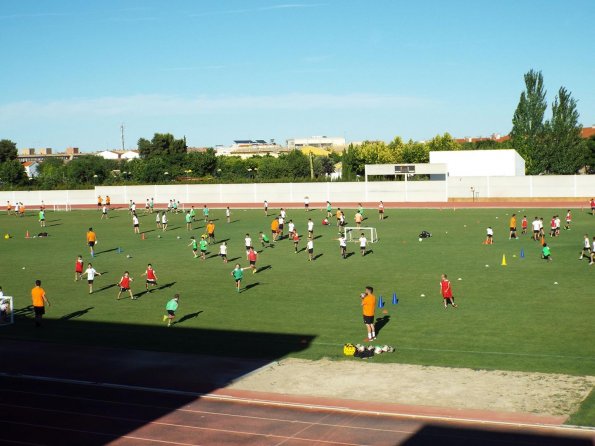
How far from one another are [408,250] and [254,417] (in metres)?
25.4

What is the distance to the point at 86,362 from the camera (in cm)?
2084

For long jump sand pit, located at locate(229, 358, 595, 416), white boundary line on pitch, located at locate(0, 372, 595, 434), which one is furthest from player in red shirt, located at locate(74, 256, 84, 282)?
long jump sand pit, located at locate(229, 358, 595, 416)

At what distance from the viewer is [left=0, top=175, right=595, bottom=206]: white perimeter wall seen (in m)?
69.1

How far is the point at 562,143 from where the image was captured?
91000 millimetres

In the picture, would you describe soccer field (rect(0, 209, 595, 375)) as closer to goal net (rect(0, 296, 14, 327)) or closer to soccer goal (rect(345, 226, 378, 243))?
goal net (rect(0, 296, 14, 327))

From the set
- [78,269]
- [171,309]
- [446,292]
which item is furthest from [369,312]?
[78,269]

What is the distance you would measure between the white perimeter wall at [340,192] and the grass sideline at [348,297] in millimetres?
19910

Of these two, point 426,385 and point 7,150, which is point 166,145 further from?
point 426,385

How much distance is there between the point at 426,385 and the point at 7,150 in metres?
155

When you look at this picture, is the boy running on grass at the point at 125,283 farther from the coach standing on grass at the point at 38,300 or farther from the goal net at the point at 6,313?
the goal net at the point at 6,313

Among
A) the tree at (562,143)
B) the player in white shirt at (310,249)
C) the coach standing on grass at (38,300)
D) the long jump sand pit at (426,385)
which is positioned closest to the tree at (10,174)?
the tree at (562,143)

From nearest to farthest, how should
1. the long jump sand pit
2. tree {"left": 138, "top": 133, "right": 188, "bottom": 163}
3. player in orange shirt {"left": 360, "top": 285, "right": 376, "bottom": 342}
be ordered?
1. the long jump sand pit
2. player in orange shirt {"left": 360, "top": 285, "right": 376, "bottom": 342}
3. tree {"left": 138, "top": 133, "right": 188, "bottom": 163}

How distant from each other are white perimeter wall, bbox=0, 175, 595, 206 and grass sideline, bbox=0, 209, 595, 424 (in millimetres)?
19910

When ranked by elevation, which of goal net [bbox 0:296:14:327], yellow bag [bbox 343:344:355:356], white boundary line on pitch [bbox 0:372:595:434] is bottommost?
white boundary line on pitch [bbox 0:372:595:434]
